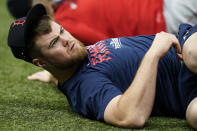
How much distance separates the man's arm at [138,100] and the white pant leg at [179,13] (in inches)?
44.6

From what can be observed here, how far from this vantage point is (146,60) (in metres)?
1.61

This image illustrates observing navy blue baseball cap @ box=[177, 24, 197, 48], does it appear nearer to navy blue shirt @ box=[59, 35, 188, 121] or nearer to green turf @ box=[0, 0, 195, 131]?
navy blue shirt @ box=[59, 35, 188, 121]

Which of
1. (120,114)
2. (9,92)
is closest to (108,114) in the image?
(120,114)

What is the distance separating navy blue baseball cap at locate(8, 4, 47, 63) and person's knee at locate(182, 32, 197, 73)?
0.72 metres

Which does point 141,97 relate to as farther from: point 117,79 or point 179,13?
point 179,13

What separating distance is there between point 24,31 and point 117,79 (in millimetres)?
493

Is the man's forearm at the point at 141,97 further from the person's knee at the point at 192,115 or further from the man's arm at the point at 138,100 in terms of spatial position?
the person's knee at the point at 192,115

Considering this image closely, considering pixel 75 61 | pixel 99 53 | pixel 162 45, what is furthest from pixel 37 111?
pixel 162 45

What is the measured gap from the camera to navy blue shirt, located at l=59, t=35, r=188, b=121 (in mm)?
1766

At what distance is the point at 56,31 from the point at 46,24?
62 mm

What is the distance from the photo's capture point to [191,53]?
5.14 feet

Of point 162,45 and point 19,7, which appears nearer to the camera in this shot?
point 162,45

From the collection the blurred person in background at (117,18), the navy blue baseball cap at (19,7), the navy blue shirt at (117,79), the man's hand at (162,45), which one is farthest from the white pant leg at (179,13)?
the navy blue baseball cap at (19,7)

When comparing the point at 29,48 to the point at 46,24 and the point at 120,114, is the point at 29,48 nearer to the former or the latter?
the point at 46,24
